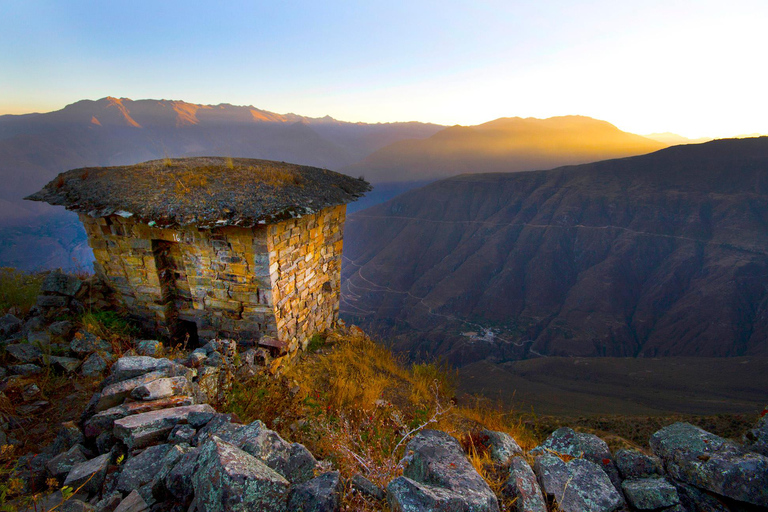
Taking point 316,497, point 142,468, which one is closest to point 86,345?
point 142,468

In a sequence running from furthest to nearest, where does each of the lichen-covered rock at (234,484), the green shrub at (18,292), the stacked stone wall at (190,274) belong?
the green shrub at (18,292), the stacked stone wall at (190,274), the lichen-covered rock at (234,484)

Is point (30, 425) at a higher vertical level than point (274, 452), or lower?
lower

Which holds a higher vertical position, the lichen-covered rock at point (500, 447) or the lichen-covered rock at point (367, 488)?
the lichen-covered rock at point (367, 488)

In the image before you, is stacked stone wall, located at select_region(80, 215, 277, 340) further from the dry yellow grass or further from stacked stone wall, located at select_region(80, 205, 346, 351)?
the dry yellow grass

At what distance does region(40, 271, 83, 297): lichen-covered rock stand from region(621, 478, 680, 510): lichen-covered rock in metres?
7.00

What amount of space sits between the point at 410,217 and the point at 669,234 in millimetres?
39762

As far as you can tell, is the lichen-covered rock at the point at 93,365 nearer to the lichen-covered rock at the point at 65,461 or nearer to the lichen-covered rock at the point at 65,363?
the lichen-covered rock at the point at 65,363

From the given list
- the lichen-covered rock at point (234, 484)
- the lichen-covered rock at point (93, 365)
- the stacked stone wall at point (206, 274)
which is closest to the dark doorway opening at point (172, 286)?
the stacked stone wall at point (206, 274)

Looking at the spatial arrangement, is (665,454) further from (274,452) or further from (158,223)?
(158,223)

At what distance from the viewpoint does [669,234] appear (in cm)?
4603

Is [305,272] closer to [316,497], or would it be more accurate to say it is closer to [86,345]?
[86,345]

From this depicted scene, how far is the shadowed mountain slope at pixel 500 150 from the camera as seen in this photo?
97.7 m

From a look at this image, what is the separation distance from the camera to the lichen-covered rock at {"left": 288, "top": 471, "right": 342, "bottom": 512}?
5.00ft

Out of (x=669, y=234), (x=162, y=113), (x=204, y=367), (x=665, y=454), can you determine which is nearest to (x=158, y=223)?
(x=204, y=367)
